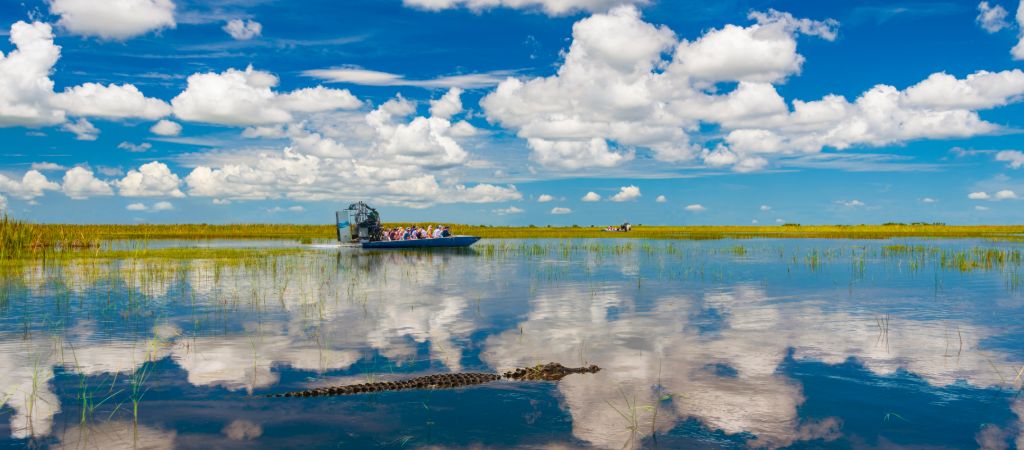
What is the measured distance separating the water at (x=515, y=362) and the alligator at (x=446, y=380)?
26 cm

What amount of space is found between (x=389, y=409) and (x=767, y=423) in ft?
16.3

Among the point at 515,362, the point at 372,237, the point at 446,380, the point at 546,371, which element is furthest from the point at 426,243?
the point at 446,380

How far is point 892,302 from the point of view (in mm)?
20000

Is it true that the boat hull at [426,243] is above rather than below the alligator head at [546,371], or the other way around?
above

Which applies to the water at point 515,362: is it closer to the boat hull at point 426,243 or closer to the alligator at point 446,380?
the alligator at point 446,380

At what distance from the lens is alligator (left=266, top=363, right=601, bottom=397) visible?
9.66m

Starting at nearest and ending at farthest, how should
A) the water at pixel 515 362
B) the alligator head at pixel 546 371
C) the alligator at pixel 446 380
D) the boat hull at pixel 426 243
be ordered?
the water at pixel 515 362 < the alligator at pixel 446 380 < the alligator head at pixel 546 371 < the boat hull at pixel 426 243

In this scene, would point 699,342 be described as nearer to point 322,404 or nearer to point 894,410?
point 894,410

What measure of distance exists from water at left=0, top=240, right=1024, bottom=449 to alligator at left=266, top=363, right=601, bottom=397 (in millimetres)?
256

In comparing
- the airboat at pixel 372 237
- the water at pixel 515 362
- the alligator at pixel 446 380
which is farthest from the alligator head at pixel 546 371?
the airboat at pixel 372 237

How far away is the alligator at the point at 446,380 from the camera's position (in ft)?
31.7

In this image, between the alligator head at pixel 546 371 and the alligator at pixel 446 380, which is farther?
the alligator head at pixel 546 371

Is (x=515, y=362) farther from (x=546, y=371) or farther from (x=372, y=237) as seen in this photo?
(x=372, y=237)

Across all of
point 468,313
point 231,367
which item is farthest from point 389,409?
point 468,313
